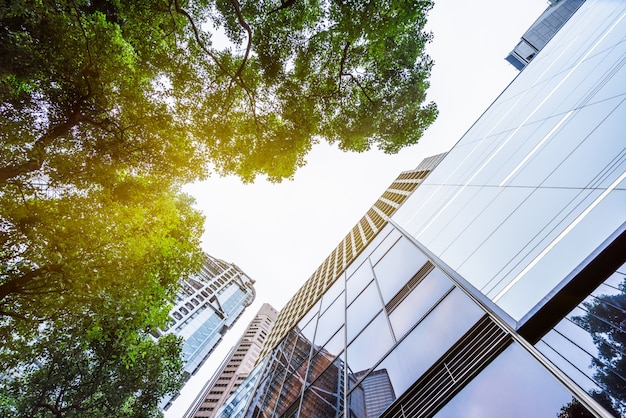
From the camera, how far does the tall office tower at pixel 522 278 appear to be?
3.26 metres

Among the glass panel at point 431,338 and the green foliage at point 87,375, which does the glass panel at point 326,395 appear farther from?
the green foliage at point 87,375

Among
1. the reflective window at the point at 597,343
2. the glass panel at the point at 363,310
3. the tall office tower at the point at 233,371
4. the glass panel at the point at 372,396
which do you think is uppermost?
the reflective window at the point at 597,343

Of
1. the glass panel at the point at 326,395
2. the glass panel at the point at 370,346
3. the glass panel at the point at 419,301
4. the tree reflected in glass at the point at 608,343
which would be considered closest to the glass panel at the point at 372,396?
the glass panel at the point at 370,346

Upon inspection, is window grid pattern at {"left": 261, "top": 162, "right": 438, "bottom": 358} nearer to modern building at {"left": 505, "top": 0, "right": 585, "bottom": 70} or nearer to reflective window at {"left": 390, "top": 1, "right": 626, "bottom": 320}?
reflective window at {"left": 390, "top": 1, "right": 626, "bottom": 320}

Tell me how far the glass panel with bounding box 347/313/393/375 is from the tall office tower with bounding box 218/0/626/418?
43 millimetres

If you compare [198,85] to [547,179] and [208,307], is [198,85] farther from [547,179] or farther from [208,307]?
[208,307]

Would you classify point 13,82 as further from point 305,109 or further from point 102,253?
point 305,109

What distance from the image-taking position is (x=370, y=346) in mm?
7195

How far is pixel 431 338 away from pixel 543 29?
124 feet

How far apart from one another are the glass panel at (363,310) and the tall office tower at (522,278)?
0.24 feet

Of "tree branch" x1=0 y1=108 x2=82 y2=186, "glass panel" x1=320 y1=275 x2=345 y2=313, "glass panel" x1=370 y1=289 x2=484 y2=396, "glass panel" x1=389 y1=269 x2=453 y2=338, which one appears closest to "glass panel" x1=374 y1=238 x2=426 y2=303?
"glass panel" x1=389 y1=269 x2=453 y2=338

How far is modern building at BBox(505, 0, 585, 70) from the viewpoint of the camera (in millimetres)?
25180

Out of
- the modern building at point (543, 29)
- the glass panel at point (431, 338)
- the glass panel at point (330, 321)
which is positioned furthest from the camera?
the modern building at point (543, 29)

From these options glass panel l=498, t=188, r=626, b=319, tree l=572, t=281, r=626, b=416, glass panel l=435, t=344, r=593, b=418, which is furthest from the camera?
glass panel l=498, t=188, r=626, b=319
